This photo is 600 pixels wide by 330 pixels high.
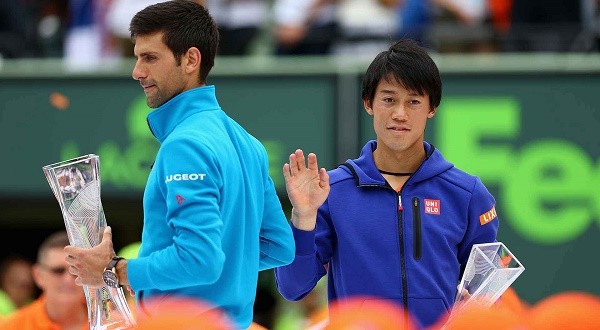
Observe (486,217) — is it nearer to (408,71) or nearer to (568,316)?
(408,71)

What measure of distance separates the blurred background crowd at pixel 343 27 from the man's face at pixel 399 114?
4.30 m

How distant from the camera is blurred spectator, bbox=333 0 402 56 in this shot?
30.4 feet

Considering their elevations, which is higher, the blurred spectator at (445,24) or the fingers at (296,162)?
the fingers at (296,162)

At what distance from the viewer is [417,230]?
186 inches

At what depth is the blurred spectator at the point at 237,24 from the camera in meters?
9.41

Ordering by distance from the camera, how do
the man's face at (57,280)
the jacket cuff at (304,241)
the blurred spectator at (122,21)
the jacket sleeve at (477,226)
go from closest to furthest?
the jacket cuff at (304,241)
the jacket sleeve at (477,226)
the man's face at (57,280)
the blurred spectator at (122,21)

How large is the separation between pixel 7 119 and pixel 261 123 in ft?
6.10

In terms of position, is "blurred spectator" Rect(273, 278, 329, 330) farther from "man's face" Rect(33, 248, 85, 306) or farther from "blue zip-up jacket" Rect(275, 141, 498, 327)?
"blue zip-up jacket" Rect(275, 141, 498, 327)

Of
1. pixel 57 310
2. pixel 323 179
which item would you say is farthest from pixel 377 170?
pixel 57 310

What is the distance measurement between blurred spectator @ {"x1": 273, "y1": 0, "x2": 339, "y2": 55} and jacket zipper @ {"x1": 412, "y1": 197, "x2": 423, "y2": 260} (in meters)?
4.65

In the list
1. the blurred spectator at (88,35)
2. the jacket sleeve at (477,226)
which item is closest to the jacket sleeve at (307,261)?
the jacket sleeve at (477,226)

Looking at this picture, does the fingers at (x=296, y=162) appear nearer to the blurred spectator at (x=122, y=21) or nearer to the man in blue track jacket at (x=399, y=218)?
the man in blue track jacket at (x=399, y=218)

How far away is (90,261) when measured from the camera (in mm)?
3969

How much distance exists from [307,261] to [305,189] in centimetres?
27
